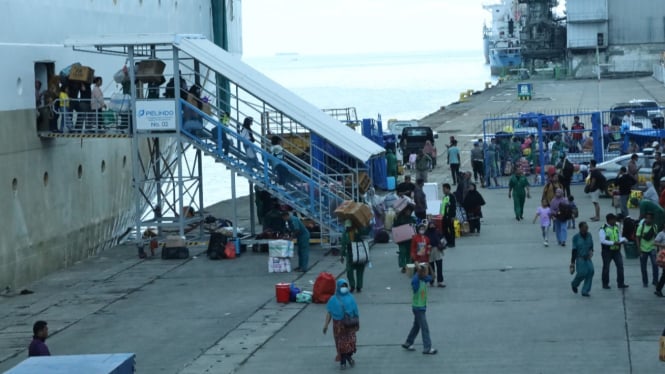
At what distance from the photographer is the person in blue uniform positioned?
76.1 ft

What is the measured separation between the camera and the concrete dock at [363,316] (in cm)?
1636

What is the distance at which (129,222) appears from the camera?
34125 millimetres

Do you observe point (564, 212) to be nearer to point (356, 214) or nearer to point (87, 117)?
point (356, 214)

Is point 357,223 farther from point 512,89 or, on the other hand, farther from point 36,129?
point 512,89

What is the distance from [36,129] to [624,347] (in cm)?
1476

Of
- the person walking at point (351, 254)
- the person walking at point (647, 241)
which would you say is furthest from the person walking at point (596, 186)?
the person walking at point (351, 254)

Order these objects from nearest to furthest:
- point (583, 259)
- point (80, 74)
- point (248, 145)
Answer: point (583, 259)
point (248, 145)
point (80, 74)

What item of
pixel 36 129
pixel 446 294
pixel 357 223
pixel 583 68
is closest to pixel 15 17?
pixel 36 129

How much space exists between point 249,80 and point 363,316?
863 cm

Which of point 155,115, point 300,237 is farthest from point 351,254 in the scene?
point 155,115

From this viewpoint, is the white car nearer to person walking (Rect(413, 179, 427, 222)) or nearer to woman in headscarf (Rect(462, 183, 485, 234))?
woman in headscarf (Rect(462, 183, 485, 234))

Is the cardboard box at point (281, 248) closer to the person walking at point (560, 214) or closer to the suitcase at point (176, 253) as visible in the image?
the suitcase at point (176, 253)

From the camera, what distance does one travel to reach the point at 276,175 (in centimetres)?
2717

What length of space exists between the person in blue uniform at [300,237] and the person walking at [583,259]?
5.62 m
